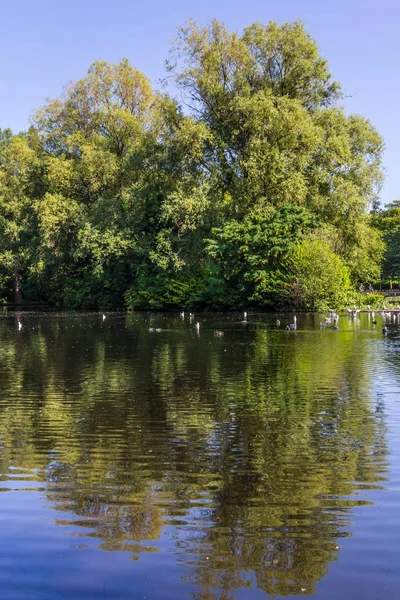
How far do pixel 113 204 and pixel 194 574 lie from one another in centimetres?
6571

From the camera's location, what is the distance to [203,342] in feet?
117

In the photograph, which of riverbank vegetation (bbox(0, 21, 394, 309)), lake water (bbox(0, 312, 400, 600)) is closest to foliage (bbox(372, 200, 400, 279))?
riverbank vegetation (bbox(0, 21, 394, 309))

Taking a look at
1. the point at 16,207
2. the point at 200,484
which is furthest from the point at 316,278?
the point at 200,484

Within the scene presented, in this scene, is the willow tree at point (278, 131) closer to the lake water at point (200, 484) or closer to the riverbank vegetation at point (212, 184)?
the riverbank vegetation at point (212, 184)

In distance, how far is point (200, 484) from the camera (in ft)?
34.4

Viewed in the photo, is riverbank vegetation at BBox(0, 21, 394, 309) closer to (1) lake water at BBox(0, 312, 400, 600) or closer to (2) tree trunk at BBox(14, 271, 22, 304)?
(2) tree trunk at BBox(14, 271, 22, 304)

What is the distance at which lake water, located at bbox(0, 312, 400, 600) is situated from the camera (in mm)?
7277

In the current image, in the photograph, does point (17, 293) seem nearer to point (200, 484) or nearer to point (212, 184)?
point (212, 184)

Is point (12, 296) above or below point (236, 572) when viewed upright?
above

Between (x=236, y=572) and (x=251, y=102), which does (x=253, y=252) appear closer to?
(x=251, y=102)

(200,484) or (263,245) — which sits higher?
(263,245)

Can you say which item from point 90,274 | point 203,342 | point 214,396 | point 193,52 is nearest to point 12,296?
point 90,274

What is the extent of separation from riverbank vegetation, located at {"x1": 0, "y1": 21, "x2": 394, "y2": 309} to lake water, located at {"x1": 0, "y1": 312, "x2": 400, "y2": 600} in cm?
3564

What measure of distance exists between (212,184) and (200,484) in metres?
56.4
